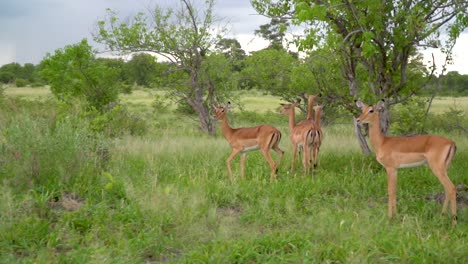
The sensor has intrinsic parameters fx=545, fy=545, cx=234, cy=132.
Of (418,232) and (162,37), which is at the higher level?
(162,37)

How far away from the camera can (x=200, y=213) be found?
6.70 metres

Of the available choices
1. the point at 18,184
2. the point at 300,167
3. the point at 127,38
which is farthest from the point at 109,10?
the point at 18,184

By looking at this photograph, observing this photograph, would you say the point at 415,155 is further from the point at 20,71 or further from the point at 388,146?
the point at 20,71

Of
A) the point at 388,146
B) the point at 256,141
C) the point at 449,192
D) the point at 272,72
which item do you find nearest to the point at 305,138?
the point at 256,141

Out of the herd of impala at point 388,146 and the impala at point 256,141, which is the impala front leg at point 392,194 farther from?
the impala at point 256,141

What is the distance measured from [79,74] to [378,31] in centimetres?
978

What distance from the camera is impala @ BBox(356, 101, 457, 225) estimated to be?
692cm

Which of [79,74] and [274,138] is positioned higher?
[79,74]

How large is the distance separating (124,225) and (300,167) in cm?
472

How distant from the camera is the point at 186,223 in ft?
20.5

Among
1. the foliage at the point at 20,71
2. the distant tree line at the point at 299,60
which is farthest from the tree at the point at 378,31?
the foliage at the point at 20,71

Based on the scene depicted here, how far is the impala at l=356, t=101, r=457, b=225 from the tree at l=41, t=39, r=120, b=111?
1019 cm

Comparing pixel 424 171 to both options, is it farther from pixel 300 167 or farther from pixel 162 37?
pixel 162 37

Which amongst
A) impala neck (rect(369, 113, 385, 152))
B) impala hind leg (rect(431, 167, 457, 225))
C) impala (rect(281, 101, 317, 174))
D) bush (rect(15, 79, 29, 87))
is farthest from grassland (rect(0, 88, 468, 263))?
bush (rect(15, 79, 29, 87))
